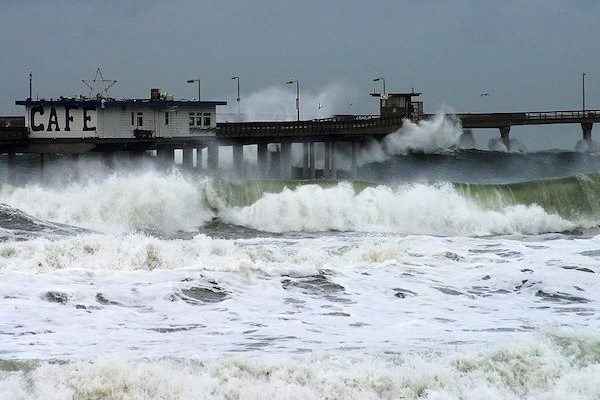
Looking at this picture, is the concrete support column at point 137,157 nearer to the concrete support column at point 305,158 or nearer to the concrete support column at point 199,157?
the concrete support column at point 199,157

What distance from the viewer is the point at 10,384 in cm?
1502

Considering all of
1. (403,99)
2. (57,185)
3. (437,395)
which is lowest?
(437,395)

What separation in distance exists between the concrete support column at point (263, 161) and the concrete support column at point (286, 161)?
135cm

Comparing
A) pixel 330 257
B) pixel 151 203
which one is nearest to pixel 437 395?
pixel 330 257

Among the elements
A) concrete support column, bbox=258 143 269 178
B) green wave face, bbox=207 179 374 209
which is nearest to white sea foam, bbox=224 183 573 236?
green wave face, bbox=207 179 374 209

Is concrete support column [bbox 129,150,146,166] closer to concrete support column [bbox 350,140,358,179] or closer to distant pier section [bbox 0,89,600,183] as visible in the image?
distant pier section [bbox 0,89,600,183]

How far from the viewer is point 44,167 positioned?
47688 mm

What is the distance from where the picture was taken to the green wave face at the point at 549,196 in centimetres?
4619

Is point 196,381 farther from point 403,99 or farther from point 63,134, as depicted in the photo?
point 403,99

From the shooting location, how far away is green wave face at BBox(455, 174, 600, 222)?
46.2m

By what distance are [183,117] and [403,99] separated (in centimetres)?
1953

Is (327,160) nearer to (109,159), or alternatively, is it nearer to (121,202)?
(109,159)

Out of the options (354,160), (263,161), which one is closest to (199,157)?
(263,161)

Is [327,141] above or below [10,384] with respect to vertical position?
above
